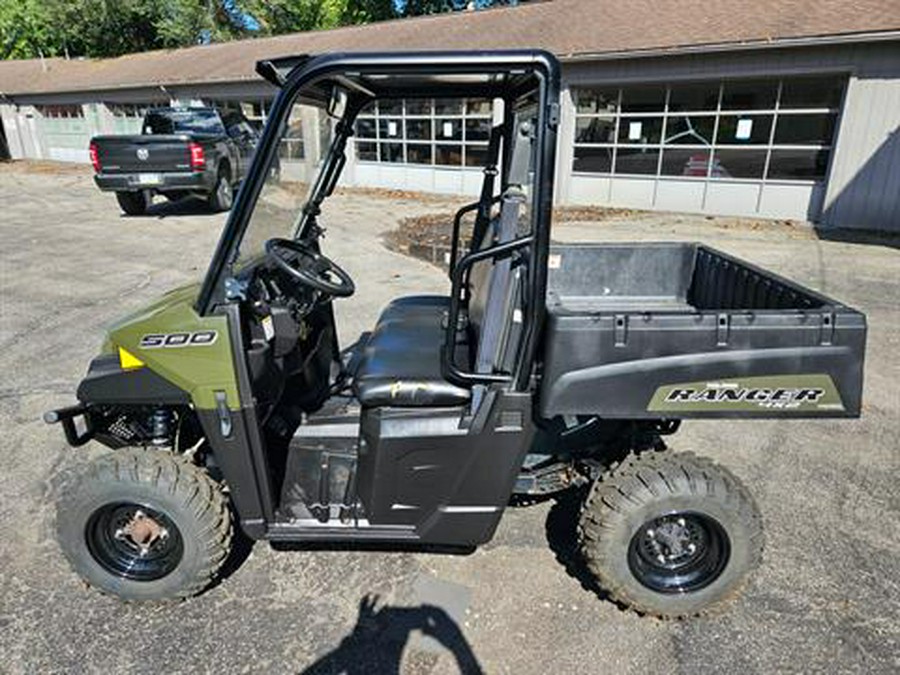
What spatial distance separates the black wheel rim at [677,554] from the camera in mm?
2297

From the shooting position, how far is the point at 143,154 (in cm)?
1038

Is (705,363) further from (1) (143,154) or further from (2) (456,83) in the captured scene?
(1) (143,154)

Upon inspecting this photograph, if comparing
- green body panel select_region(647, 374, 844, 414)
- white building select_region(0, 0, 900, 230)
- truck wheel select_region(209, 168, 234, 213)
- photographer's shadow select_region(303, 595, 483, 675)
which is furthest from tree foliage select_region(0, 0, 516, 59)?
photographer's shadow select_region(303, 595, 483, 675)

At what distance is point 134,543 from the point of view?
2393mm

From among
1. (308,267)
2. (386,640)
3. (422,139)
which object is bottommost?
(386,640)

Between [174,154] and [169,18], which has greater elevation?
[169,18]

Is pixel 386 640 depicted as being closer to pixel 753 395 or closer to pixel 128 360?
pixel 128 360

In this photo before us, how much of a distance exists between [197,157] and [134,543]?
931 centimetres

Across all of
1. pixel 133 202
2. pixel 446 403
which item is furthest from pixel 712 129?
pixel 133 202

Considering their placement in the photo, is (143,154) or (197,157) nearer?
(197,157)

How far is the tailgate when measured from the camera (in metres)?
10.2

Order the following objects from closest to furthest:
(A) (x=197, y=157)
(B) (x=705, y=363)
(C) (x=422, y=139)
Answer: (B) (x=705, y=363)
(A) (x=197, y=157)
(C) (x=422, y=139)

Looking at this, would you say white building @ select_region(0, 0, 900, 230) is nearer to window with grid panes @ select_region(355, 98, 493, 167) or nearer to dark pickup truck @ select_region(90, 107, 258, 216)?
window with grid panes @ select_region(355, 98, 493, 167)

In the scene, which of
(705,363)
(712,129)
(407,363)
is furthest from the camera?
(712,129)
